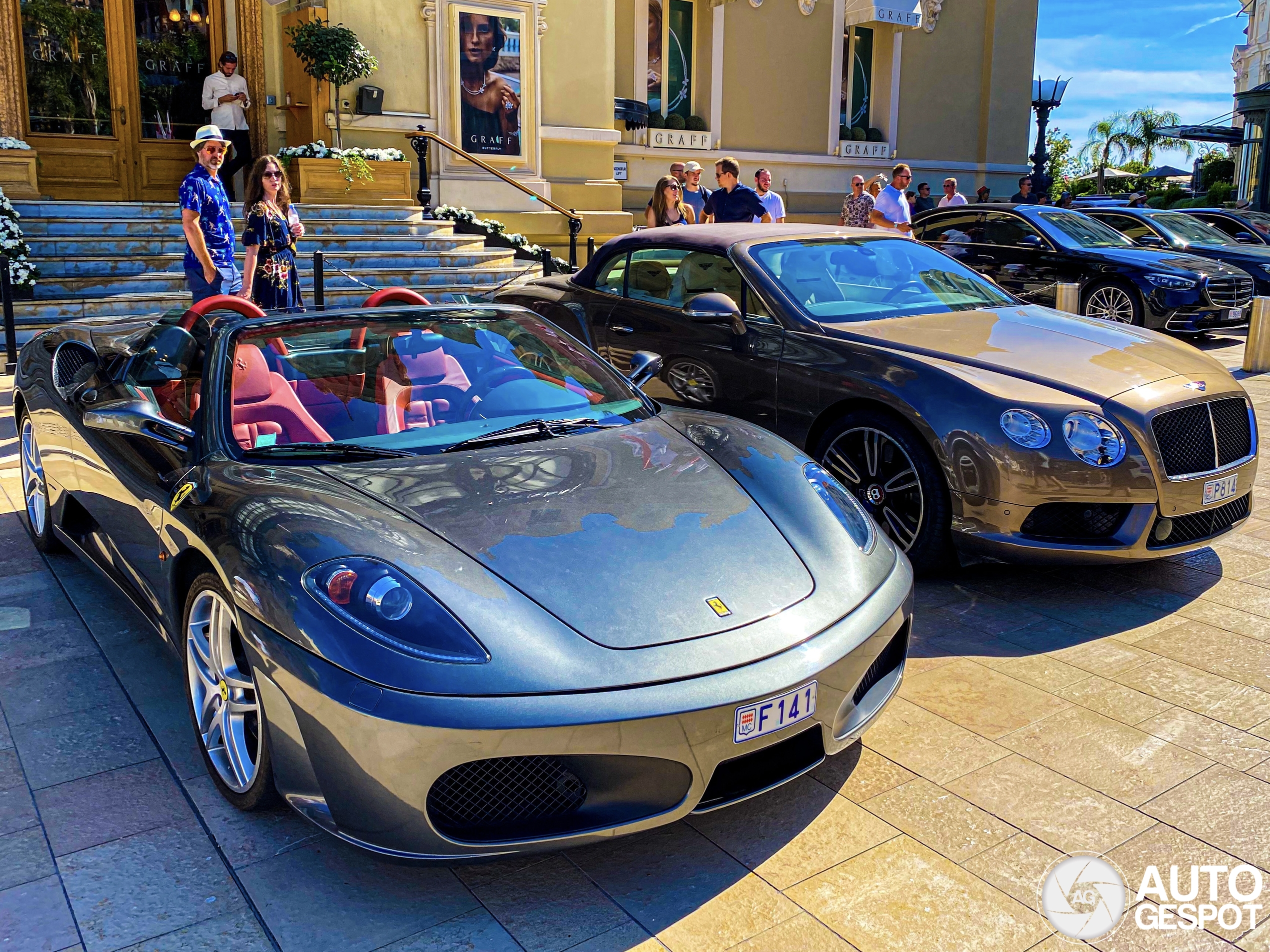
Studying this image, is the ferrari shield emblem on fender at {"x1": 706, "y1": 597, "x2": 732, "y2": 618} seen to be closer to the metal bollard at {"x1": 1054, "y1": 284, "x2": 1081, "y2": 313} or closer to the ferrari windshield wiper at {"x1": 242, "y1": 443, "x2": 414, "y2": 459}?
the ferrari windshield wiper at {"x1": 242, "y1": 443, "x2": 414, "y2": 459}

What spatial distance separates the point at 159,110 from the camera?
45.7 feet

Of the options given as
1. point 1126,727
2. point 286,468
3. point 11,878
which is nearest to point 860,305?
point 1126,727

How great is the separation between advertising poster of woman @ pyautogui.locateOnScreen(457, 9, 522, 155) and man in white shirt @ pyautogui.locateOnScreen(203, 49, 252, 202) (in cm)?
299

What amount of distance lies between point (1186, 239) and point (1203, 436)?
11.0 meters

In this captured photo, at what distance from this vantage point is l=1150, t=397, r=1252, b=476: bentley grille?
4.48 m

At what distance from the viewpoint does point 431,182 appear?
1534 centimetres

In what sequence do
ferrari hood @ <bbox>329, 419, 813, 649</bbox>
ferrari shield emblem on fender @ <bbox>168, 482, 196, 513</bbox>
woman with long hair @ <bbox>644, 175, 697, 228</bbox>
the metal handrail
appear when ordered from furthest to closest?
the metal handrail
woman with long hair @ <bbox>644, 175, 697, 228</bbox>
ferrari shield emblem on fender @ <bbox>168, 482, 196, 513</bbox>
ferrari hood @ <bbox>329, 419, 813, 649</bbox>

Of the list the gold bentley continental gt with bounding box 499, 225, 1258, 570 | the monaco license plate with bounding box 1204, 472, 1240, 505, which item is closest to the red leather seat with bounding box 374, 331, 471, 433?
the gold bentley continental gt with bounding box 499, 225, 1258, 570

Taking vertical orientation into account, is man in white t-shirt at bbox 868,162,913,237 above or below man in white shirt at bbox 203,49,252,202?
below

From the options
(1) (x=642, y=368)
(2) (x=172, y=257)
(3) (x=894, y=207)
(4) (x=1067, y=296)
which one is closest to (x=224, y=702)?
(1) (x=642, y=368)

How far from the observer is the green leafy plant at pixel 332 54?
13406 millimetres

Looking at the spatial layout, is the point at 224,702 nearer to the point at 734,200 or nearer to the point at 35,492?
the point at 35,492

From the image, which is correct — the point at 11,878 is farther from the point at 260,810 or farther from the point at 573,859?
the point at 573,859

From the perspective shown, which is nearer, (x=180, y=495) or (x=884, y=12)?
(x=180, y=495)
